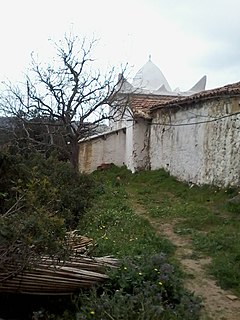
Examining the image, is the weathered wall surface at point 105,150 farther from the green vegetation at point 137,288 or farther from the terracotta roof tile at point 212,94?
the green vegetation at point 137,288

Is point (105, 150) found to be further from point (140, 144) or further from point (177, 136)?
point (177, 136)

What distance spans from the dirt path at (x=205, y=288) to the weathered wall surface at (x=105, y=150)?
37.7ft

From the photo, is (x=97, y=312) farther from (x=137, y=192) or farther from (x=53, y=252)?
(x=137, y=192)

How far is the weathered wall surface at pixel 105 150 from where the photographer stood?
1809 cm

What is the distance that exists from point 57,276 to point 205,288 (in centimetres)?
176

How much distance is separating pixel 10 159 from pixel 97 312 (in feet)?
11.4

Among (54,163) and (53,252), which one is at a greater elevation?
(54,163)

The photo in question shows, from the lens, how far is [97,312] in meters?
3.58

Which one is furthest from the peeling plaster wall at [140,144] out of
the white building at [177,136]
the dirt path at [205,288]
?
the dirt path at [205,288]

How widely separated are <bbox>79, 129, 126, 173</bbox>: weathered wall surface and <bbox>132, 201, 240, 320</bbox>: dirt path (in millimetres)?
11480

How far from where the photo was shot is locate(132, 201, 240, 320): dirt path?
4.24 meters

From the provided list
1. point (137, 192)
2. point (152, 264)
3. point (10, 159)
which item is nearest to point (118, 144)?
point (137, 192)

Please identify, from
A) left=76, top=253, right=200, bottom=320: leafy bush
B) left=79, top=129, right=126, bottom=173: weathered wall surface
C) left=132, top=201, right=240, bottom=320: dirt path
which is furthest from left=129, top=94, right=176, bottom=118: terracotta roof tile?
left=76, top=253, right=200, bottom=320: leafy bush

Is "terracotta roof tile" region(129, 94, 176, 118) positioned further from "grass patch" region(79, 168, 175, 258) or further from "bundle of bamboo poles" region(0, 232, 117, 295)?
"bundle of bamboo poles" region(0, 232, 117, 295)
